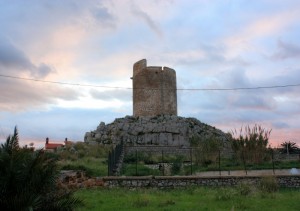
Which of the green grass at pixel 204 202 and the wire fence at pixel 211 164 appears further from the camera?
the wire fence at pixel 211 164

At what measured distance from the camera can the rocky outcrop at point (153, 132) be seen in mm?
38219

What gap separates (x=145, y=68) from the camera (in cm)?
4222

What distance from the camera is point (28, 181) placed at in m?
7.02

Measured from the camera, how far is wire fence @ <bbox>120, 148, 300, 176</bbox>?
69.7 ft

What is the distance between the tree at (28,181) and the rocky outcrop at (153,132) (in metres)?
28.9

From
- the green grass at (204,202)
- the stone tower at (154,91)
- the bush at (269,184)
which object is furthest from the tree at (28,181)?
the stone tower at (154,91)

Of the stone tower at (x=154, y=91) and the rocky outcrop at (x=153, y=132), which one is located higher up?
the stone tower at (x=154, y=91)

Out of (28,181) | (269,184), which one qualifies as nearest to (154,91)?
(269,184)

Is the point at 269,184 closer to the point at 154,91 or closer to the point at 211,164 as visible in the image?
the point at 211,164

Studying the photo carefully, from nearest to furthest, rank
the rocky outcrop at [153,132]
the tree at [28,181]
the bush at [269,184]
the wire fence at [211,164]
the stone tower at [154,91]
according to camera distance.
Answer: the tree at [28,181] < the bush at [269,184] < the wire fence at [211,164] < the rocky outcrop at [153,132] < the stone tower at [154,91]

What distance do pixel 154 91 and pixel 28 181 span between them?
34649mm

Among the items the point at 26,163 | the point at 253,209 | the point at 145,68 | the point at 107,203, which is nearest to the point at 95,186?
the point at 107,203

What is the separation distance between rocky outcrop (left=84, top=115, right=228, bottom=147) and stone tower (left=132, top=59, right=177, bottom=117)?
105 centimetres

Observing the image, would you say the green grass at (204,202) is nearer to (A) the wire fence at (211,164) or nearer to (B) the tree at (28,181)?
(B) the tree at (28,181)
